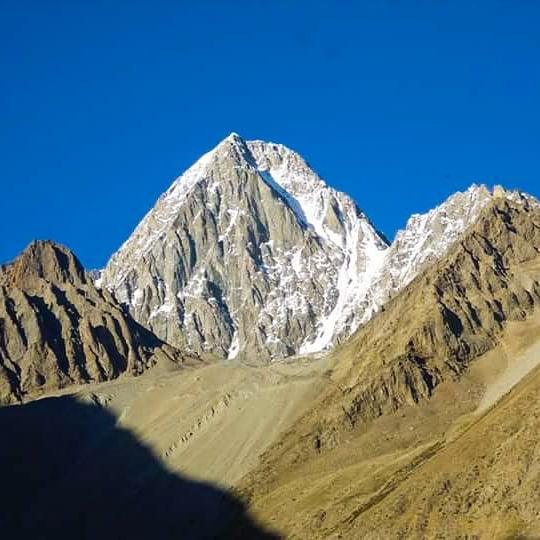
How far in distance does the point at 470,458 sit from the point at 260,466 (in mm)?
52494

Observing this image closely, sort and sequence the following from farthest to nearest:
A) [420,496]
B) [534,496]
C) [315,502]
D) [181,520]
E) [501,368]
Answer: [501,368]
[181,520]
[315,502]
[420,496]
[534,496]

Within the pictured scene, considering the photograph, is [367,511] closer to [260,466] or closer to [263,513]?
[263,513]

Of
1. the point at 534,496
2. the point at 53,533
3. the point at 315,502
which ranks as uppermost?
the point at 53,533

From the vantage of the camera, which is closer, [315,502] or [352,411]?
[315,502]

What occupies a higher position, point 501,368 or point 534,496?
point 501,368

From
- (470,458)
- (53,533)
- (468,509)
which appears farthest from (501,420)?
(53,533)

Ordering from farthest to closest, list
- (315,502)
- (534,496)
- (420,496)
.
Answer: (315,502) → (420,496) → (534,496)

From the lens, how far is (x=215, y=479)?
195625mm

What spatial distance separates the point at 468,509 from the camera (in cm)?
13550

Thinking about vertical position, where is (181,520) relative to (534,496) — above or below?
above

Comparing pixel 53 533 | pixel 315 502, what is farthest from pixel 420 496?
pixel 53 533

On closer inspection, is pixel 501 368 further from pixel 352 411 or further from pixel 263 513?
pixel 263 513

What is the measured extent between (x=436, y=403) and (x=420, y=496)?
172 ft

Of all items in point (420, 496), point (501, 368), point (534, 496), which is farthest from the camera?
point (501, 368)
